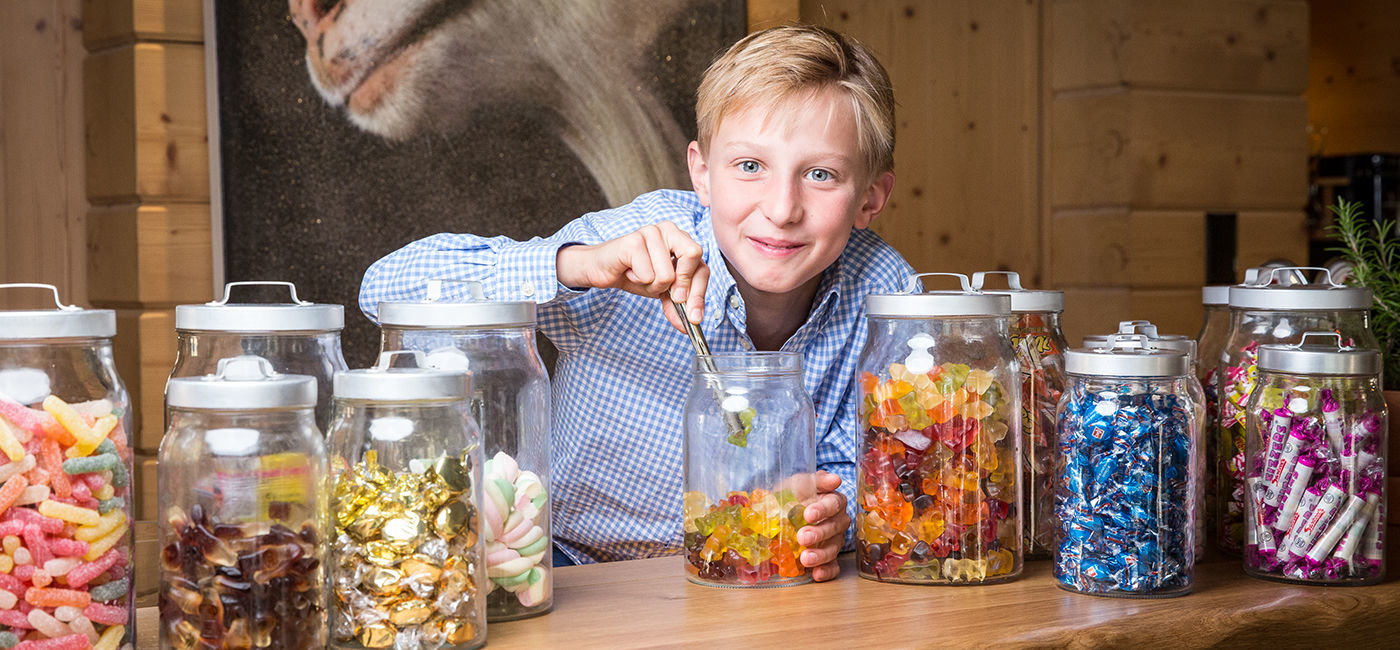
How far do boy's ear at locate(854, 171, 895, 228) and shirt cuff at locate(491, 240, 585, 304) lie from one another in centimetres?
33

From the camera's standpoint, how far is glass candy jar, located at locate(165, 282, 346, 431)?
34.5 inches

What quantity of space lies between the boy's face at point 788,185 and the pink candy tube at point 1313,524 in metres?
0.50

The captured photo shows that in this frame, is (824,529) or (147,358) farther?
(147,358)

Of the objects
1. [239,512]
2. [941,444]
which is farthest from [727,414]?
[239,512]

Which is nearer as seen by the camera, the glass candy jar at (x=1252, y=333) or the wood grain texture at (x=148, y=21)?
the glass candy jar at (x=1252, y=333)

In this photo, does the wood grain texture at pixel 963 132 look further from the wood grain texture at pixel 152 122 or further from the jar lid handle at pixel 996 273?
the jar lid handle at pixel 996 273

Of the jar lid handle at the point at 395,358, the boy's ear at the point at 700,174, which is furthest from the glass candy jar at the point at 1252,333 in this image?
the jar lid handle at the point at 395,358

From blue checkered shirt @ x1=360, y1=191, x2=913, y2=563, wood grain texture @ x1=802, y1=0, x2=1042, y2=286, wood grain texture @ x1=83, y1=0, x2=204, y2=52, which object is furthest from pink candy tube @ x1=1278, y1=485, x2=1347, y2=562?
wood grain texture @ x1=802, y1=0, x2=1042, y2=286

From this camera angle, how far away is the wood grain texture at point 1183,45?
117 inches

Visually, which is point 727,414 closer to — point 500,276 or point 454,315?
point 454,315

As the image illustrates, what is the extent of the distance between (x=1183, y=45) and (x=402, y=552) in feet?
8.83

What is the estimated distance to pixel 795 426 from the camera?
1006 millimetres

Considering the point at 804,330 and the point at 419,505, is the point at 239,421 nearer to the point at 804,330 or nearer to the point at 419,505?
the point at 419,505

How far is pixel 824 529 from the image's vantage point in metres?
1.02
